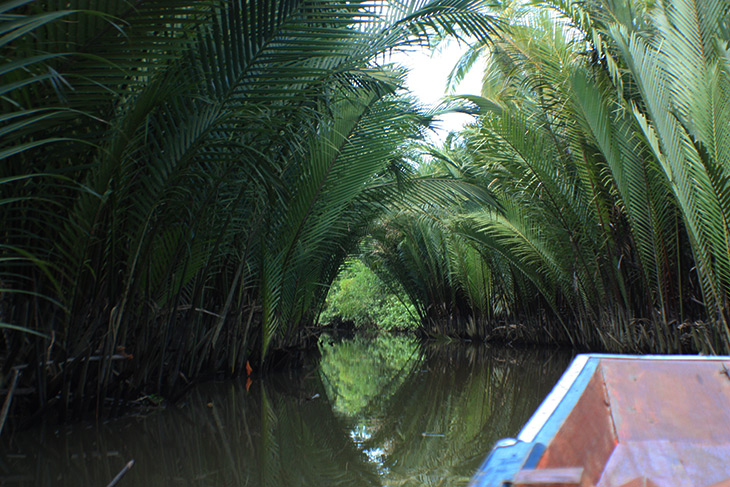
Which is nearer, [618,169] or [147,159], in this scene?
[147,159]

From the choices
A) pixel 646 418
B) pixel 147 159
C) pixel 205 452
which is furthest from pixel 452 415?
pixel 147 159

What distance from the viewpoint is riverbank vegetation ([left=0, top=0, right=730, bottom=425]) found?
2207 mm

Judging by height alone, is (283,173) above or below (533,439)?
above

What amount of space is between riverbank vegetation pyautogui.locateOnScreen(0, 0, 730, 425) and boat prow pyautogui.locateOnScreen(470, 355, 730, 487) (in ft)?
5.05

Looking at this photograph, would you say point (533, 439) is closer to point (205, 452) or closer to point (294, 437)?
point (205, 452)

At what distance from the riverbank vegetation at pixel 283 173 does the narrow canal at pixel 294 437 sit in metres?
0.29

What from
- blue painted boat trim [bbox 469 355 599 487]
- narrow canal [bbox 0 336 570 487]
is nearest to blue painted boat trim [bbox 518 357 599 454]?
blue painted boat trim [bbox 469 355 599 487]

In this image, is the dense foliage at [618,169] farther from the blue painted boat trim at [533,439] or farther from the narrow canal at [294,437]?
the blue painted boat trim at [533,439]

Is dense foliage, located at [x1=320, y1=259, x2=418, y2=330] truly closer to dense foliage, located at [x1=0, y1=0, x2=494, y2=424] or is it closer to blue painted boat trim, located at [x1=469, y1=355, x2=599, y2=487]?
dense foliage, located at [x1=0, y1=0, x2=494, y2=424]

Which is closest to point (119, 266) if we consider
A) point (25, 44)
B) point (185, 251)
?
point (185, 251)

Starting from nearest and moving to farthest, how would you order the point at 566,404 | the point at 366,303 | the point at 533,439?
the point at 533,439
the point at 566,404
the point at 366,303

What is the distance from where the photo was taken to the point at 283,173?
406cm

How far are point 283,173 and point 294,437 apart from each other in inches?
78.1

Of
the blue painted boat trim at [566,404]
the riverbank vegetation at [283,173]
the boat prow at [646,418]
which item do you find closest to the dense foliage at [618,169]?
the riverbank vegetation at [283,173]
